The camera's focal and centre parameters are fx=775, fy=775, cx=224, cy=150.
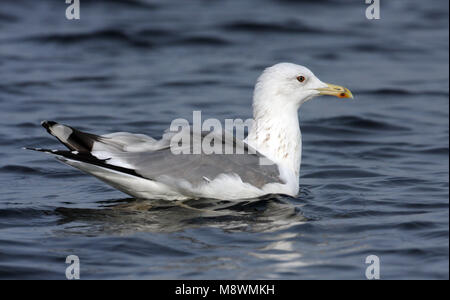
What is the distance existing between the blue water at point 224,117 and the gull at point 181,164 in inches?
6.3

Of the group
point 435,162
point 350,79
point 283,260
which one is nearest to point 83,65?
point 350,79

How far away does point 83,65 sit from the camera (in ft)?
49.6

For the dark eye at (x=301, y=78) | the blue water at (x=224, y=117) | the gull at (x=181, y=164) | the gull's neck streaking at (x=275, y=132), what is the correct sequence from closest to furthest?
the blue water at (x=224, y=117) < the gull at (x=181, y=164) < the gull's neck streaking at (x=275, y=132) < the dark eye at (x=301, y=78)

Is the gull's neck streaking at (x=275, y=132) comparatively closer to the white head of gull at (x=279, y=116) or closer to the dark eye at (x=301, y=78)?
the white head of gull at (x=279, y=116)

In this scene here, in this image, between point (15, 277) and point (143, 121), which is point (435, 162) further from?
point (15, 277)

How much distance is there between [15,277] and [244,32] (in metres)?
11.9

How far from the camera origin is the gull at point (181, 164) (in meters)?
7.16

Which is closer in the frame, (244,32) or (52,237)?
(52,237)

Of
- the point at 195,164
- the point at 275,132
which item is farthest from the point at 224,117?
the point at 195,164

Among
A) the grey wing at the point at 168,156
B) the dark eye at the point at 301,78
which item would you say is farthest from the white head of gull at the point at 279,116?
the grey wing at the point at 168,156

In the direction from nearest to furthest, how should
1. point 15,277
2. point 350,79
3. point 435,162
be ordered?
point 15,277 → point 435,162 → point 350,79

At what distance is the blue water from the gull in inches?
6.3

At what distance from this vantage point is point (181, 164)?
734 cm

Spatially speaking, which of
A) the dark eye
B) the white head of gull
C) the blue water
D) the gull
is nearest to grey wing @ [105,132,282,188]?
the gull
